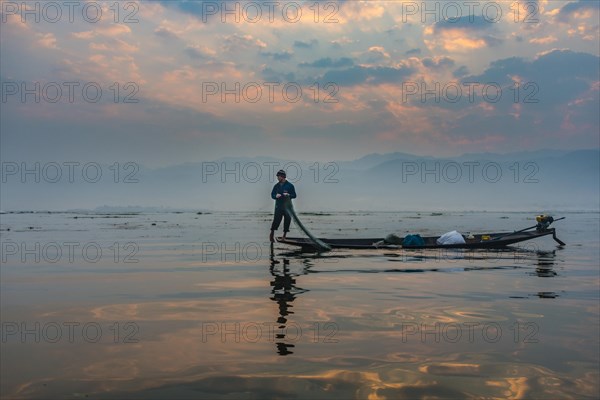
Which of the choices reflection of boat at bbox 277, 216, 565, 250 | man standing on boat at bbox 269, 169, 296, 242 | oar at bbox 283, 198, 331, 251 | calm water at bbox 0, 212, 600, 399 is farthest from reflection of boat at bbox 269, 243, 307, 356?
man standing on boat at bbox 269, 169, 296, 242

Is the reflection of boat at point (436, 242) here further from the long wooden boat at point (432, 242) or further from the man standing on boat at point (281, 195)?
the man standing on boat at point (281, 195)

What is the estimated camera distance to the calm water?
4.91m

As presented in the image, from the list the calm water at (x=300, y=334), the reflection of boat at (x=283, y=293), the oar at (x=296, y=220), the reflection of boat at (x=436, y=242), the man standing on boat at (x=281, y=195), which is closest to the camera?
the calm water at (x=300, y=334)

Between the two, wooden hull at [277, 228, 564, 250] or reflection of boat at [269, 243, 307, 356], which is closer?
reflection of boat at [269, 243, 307, 356]

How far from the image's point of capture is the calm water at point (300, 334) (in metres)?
4.91

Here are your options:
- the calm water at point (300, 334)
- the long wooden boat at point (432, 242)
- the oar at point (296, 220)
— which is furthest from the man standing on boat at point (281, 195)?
the calm water at point (300, 334)

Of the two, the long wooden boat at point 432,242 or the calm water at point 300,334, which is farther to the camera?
the long wooden boat at point 432,242

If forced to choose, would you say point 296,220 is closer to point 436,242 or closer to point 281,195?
point 281,195

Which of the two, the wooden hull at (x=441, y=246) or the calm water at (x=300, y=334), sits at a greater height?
the wooden hull at (x=441, y=246)

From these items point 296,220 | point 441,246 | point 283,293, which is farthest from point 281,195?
point 283,293

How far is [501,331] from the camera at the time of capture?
6.95 m

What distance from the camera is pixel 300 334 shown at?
→ 675cm

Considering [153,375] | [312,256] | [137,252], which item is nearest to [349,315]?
[153,375]

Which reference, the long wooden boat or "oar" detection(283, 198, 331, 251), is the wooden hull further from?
"oar" detection(283, 198, 331, 251)
